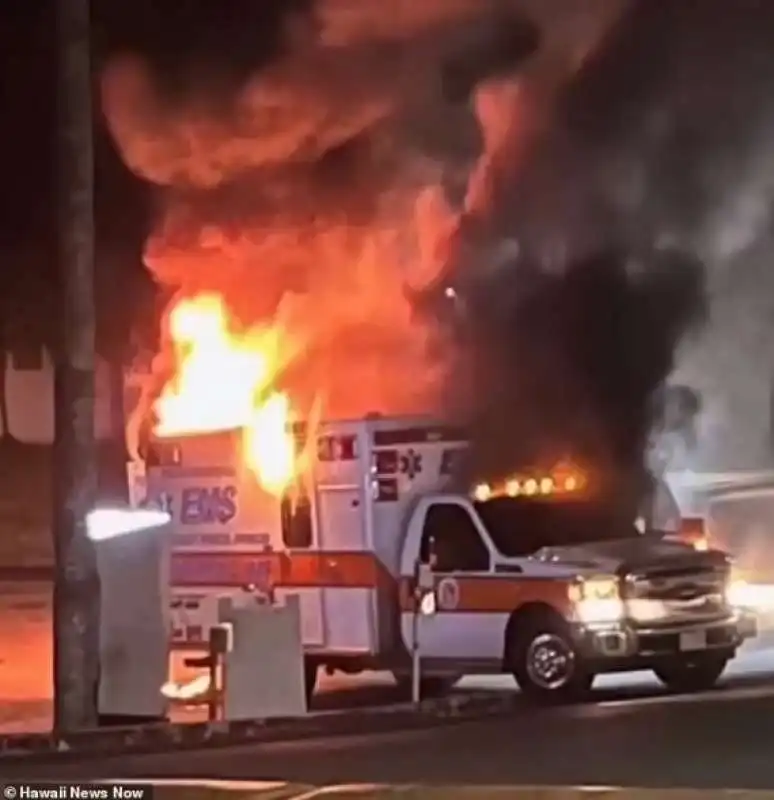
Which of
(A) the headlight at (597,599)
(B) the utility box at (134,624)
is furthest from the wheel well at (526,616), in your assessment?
(B) the utility box at (134,624)

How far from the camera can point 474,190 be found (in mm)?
10188

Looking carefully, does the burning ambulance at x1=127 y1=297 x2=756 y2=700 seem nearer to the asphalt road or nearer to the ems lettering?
the ems lettering

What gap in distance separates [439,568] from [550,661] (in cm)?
77

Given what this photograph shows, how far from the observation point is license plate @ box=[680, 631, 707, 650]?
9.00 m

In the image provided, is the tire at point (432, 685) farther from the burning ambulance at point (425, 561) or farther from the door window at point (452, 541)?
the door window at point (452, 541)

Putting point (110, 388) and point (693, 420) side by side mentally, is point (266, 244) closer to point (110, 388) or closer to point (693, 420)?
point (110, 388)

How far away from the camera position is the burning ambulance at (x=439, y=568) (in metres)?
9.07

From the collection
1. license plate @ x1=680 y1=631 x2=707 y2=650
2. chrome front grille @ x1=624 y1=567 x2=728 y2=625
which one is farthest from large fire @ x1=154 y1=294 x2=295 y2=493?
license plate @ x1=680 y1=631 x2=707 y2=650

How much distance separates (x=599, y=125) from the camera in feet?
32.1

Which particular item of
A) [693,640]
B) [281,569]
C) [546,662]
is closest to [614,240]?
[693,640]

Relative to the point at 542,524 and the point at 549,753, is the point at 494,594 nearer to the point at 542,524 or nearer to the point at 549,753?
the point at 542,524

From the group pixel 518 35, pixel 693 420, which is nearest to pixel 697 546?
pixel 693 420

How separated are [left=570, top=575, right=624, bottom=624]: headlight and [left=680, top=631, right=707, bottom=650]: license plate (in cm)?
34

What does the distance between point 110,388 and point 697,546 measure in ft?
11.4
